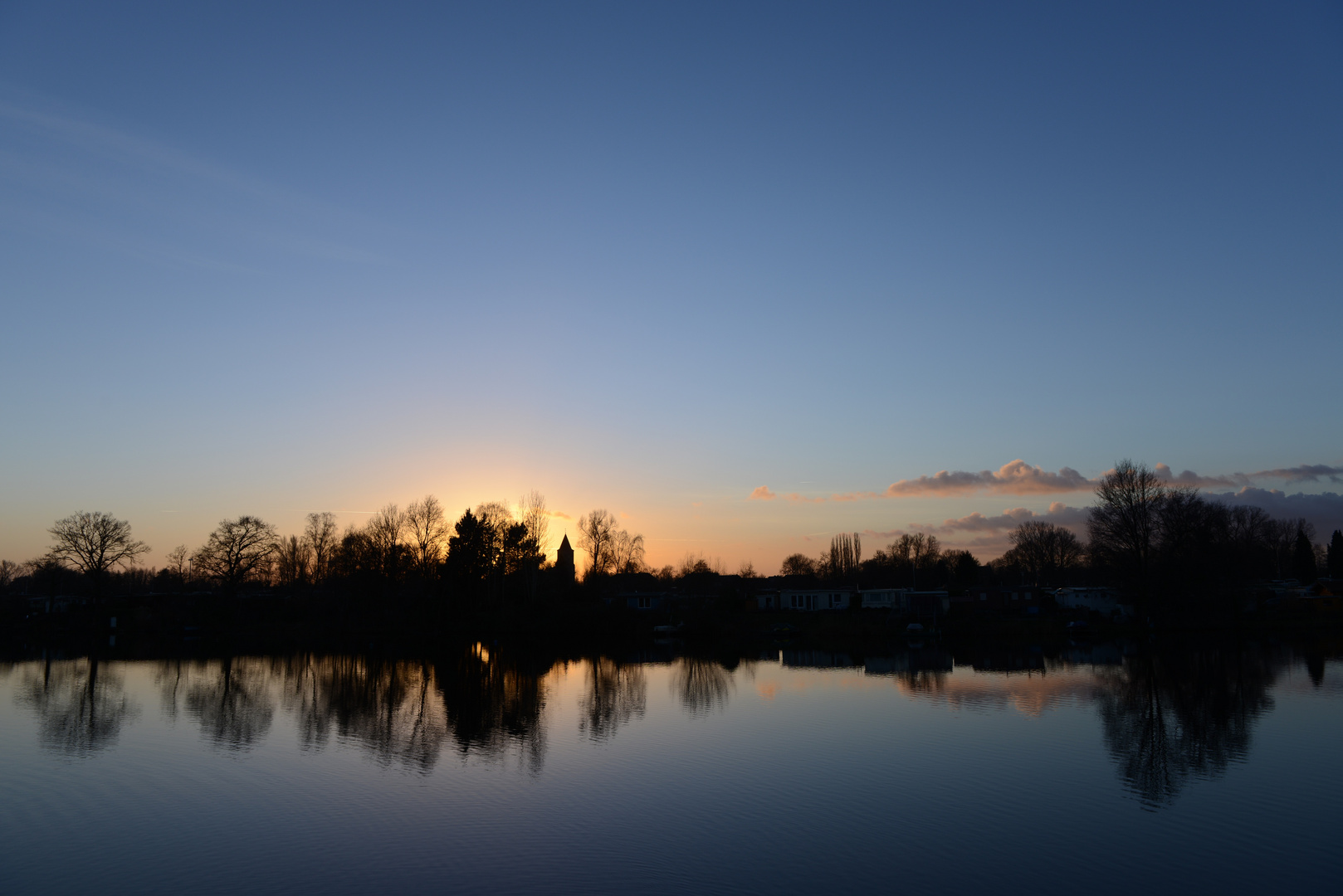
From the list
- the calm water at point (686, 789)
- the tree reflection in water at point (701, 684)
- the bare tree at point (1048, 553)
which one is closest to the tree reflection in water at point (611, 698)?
the calm water at point (686, 789)

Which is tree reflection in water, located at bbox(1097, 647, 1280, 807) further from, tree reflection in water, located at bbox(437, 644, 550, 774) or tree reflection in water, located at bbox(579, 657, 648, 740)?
tree reflection in water, located at bbox(437, 644, 550, 774)

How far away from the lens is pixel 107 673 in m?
39.9

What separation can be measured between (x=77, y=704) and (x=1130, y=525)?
6545cm

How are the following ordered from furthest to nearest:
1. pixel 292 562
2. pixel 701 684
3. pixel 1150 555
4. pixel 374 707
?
pixel 292 562 → pixel 1150 555 → pixel 701 684 → pixel 374 707

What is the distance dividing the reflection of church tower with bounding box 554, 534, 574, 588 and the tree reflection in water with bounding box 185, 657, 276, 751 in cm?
4071

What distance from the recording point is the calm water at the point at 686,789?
11.5 m

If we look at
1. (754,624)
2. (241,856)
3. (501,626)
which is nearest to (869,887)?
(241,856)

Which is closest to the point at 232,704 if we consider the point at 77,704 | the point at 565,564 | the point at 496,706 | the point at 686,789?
the point at 77,704

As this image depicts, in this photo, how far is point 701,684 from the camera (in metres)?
34.1

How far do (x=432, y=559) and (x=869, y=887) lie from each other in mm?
71317

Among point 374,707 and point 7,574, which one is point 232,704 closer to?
point 374,707

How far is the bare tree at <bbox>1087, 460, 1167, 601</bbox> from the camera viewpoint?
196ft

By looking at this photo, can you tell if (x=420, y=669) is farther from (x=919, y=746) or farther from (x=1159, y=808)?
(x=1159, y=808)

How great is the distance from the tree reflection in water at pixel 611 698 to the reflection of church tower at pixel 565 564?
129 ft
